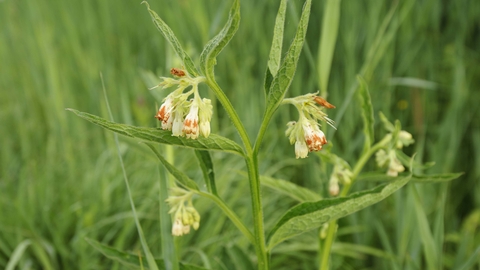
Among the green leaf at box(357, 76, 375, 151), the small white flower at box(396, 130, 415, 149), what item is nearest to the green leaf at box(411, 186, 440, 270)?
the small white flower at box(396, 130, 415, 149)

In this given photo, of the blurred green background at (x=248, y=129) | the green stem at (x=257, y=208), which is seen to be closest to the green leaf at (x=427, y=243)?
the blurred green background at (x=248, y=129)

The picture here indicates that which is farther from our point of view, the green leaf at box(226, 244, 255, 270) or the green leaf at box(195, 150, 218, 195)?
the green leaf at box(226, 244, 255, 270)

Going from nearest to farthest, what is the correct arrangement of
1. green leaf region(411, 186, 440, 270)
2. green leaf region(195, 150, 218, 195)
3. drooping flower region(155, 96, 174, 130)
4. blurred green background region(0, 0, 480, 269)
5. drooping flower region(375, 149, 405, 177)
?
drooping flower region(155, 96, 174, 130) → green leaf region(195, 150, 218, 195) → drooping flower region(375, 149, 405, 177) → green leaf region(411, 186, 440, 270) → blurred green background region(0, 0, 480, 269)

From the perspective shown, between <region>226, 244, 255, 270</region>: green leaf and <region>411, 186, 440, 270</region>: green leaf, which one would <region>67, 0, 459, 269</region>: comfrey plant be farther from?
<region>411, 186, 440, 270</region>: green leaf

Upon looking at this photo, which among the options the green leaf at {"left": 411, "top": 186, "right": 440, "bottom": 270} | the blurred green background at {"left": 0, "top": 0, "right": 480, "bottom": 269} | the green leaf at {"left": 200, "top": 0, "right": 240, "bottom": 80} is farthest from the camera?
the blurred green background at {"left": 0, "top": 0, "right": 480, "bottom": 269}

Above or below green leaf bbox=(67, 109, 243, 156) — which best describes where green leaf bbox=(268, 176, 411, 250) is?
below

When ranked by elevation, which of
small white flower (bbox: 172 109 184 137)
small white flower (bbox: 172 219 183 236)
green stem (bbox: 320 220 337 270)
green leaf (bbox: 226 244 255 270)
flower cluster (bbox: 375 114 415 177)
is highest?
small white flower (bbox: 172 109 184 137)

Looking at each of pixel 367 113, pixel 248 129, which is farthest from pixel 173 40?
pixel 248 129

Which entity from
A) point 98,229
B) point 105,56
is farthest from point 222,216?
point 105,56

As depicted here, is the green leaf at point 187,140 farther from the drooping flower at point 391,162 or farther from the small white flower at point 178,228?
the drooping flower at point 391,162
